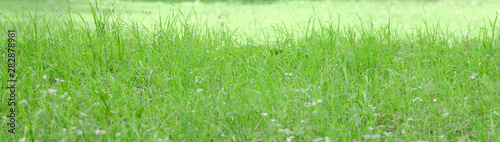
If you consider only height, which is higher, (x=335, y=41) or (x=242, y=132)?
(x=335, y=41)

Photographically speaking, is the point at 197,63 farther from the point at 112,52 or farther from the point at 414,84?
the point at 414,84

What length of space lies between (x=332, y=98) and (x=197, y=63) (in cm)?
95

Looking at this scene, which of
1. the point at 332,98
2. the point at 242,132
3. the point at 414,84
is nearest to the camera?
the point at 242,132

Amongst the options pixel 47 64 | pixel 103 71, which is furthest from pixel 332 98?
pixel 47 64

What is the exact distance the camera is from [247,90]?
234 cm

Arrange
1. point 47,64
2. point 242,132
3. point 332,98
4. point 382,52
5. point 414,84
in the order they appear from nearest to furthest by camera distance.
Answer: point 242,132 → point 332,98 → point 414,84 → point 47,64 → point 382,52

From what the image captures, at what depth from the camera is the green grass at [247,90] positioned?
194 cm

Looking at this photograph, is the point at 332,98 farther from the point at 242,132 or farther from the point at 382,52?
the point at 382,52

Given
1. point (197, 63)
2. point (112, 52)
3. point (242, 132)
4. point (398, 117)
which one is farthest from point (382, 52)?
point (112, 52)

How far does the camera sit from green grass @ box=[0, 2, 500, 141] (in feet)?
6.36

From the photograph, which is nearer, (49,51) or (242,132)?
(242,132)

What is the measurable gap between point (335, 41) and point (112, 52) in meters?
1.42

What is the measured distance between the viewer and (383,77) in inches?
108

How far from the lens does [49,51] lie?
9.18ft
